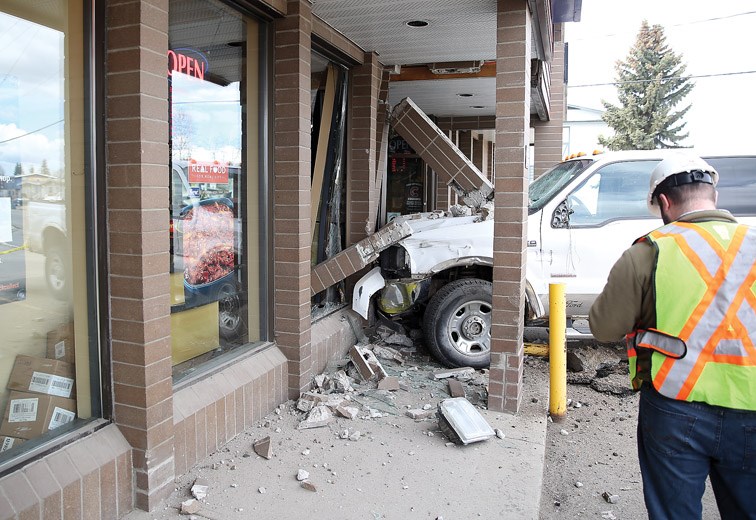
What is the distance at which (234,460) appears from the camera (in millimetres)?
Answer: 3975

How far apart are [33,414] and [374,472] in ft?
6.43

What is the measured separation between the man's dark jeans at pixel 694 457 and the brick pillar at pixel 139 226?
242 cm

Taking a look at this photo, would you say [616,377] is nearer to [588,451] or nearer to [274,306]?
[588,451]

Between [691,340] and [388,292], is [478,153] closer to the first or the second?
[388,292]

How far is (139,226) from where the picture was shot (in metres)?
3.20

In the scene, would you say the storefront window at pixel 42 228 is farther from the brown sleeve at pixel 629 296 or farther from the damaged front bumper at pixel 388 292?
the damaged front bumper at pixel 388 292

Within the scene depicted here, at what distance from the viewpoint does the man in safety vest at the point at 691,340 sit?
223 cm

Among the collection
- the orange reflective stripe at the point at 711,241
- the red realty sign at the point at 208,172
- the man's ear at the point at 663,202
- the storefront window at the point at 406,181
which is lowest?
the orange reflective stripe at the point at 711,241

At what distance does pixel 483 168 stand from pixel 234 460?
12786 millimetres

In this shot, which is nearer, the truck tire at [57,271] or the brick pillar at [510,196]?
the truck tire at [57,271]

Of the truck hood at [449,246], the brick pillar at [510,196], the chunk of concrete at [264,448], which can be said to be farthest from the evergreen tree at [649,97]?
the chunk of concrete at [264,448]

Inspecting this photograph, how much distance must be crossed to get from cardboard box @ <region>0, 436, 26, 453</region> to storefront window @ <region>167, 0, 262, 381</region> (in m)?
1.08

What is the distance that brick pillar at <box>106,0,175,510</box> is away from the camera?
10.4 ft

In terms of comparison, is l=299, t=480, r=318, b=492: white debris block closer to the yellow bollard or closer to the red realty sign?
the red realty sign
